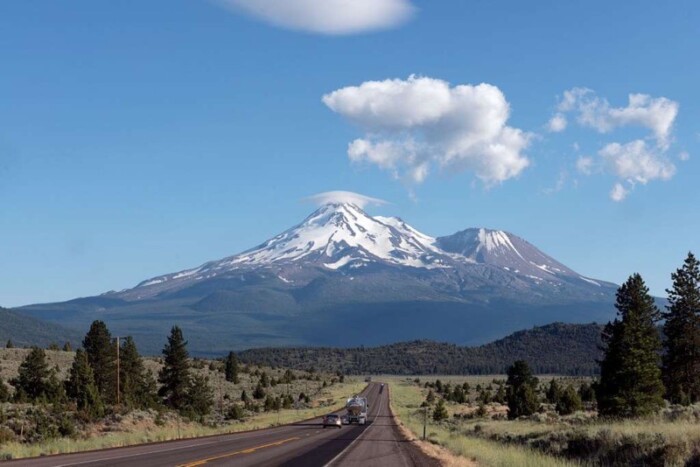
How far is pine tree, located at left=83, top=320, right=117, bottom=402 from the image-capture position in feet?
226

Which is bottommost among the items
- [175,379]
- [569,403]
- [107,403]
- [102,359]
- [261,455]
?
[569,403]

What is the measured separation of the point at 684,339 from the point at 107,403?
50247 millimetres

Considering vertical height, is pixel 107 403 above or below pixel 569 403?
above

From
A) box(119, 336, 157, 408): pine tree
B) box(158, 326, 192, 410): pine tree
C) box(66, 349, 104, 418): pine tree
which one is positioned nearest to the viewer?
box(66, 349, 104, 418): pine tree

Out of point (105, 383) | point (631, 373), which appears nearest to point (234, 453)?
point (631, 373)

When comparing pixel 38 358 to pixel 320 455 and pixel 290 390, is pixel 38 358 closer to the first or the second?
pixel 320 455

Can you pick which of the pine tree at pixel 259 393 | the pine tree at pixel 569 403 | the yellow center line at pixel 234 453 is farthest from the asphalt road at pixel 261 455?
the pine tree at pixel 259 393

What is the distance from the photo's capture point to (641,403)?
175 ft

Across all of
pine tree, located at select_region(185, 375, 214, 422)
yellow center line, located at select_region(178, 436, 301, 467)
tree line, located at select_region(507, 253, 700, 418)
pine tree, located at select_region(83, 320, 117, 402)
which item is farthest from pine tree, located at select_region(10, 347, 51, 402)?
tree line, located at select_region(507, 253, 700, 418)

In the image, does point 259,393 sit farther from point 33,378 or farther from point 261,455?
point 261,455

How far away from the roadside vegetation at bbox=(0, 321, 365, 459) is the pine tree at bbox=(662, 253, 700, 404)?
34.6 meters

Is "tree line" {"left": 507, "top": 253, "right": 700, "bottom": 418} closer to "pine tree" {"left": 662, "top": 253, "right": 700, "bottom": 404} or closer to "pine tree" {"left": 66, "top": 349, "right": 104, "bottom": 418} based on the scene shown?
"pine tree" {"left": 662, "top": 253, "right": 700, "bottom": 404}

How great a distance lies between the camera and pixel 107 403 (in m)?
64.1

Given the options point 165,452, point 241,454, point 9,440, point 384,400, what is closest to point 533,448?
point 241,454
